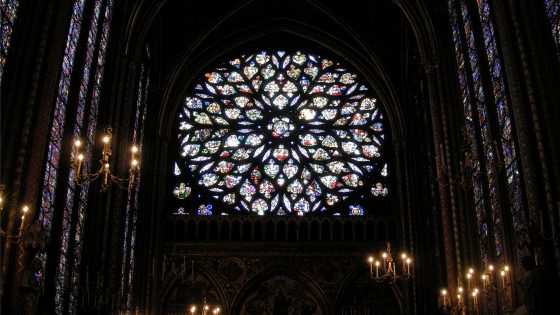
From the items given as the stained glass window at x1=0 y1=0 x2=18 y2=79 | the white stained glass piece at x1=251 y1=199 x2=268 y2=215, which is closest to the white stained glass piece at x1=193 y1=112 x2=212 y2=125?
the white stained glass piece at x1=251 y1=199 x2=268 y2=215

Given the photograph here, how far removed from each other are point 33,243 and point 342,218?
13745 millimetres

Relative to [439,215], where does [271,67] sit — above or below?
above

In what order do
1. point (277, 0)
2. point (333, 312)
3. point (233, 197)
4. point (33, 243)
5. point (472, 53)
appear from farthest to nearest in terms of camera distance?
point (277, 0) → point (233, 197) → point (333, 312) → point (472, 53) → point (33, 243)

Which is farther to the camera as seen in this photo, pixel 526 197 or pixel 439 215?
→ pixel 439 215

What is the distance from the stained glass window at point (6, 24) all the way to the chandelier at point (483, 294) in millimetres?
9916

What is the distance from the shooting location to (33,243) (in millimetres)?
13250

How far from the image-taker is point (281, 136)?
2752 cm

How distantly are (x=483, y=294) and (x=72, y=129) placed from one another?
10071 millimetres

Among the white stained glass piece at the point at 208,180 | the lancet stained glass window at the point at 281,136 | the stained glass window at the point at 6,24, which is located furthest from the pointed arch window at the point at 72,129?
the lancet stained glass window at the point at 281,136

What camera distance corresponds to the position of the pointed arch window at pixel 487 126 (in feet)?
55.1

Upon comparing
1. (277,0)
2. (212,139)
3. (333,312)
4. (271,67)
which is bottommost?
(333,312)

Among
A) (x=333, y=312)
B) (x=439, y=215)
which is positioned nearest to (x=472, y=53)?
(x=439, y=215)

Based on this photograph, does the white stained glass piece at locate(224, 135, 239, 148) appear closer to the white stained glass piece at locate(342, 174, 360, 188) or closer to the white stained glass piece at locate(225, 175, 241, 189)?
the white stained glass piece at locate(225, 175, 241, 189)

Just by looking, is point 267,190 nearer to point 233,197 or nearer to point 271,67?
point 233,197
